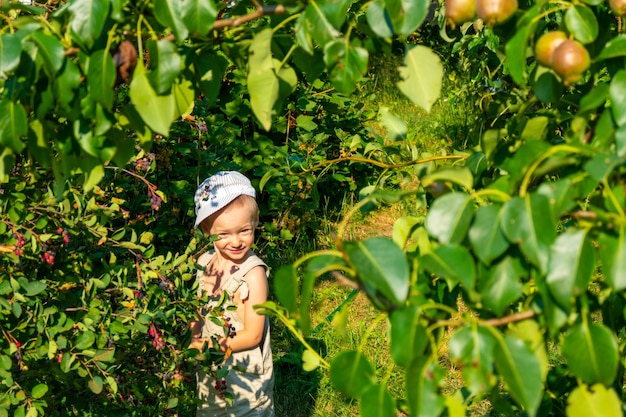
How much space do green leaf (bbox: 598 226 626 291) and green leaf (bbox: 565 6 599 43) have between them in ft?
1.09

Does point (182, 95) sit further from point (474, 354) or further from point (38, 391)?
point (38, 391)

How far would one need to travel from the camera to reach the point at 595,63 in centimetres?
142

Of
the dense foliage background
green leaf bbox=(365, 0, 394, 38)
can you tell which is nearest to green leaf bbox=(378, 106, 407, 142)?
the dense foliage background

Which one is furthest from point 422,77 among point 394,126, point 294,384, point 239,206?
point 294,384

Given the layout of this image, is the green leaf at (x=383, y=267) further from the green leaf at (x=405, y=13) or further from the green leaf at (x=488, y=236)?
the green leaf at (x=405, y=13)

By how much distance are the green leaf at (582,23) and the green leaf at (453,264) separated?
0.40m

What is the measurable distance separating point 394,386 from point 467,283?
2867 mm

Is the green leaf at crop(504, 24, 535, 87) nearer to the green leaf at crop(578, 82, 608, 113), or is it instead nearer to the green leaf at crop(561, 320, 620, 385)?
the green leaf at crop(578, 82, 608, 113)

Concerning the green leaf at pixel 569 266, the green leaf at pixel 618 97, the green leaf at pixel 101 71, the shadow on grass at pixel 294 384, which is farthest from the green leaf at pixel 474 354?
the shadow on grass at pixel 294 384

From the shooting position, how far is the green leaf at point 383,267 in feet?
3.51

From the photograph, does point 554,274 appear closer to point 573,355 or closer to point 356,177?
point 573,355

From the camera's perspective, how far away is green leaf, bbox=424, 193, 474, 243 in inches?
45.5

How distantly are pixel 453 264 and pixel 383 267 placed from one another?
4.0 inches

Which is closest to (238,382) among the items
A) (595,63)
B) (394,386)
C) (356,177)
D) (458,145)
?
(394,386)
